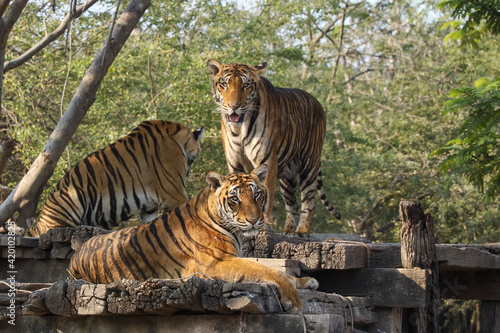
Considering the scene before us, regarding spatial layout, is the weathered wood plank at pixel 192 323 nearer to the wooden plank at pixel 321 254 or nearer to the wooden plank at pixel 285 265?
the wooden plank at pixel 285 265

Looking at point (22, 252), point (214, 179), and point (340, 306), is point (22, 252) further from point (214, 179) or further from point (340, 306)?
point (340, 306)

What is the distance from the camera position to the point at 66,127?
7895 millimetres

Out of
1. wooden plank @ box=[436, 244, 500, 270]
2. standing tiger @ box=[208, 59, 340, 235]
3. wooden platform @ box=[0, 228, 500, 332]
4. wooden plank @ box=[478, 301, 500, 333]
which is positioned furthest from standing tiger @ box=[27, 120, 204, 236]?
wooden plank @ box=[478, 301, 500, 333]

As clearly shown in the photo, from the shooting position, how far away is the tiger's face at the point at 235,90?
22.1 ft

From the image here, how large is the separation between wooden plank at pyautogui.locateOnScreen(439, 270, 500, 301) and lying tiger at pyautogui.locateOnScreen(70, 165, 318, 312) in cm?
358

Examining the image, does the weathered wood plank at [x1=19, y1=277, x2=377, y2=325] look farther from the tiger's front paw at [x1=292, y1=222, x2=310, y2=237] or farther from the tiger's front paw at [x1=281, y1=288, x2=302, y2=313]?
the tiger's front paw at [x1=292, y1=222, x2=310, y2=237]

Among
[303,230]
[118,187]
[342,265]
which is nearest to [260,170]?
[342,265]

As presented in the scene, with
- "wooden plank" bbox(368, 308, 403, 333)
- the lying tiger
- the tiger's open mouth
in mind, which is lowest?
"wooden plank" bbox(368, 308, 403, 333)

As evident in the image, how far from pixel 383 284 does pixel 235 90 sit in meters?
2.28

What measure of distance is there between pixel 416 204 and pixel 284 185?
224cm

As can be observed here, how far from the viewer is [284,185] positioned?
832cm

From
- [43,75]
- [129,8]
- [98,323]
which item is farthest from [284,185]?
[43,75]

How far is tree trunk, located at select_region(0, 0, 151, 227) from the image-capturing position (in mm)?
7738

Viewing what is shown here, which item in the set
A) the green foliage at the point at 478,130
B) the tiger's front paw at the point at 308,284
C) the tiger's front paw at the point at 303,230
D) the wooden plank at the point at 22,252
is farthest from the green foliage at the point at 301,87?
the tiger's front paw at the point at 308,284
